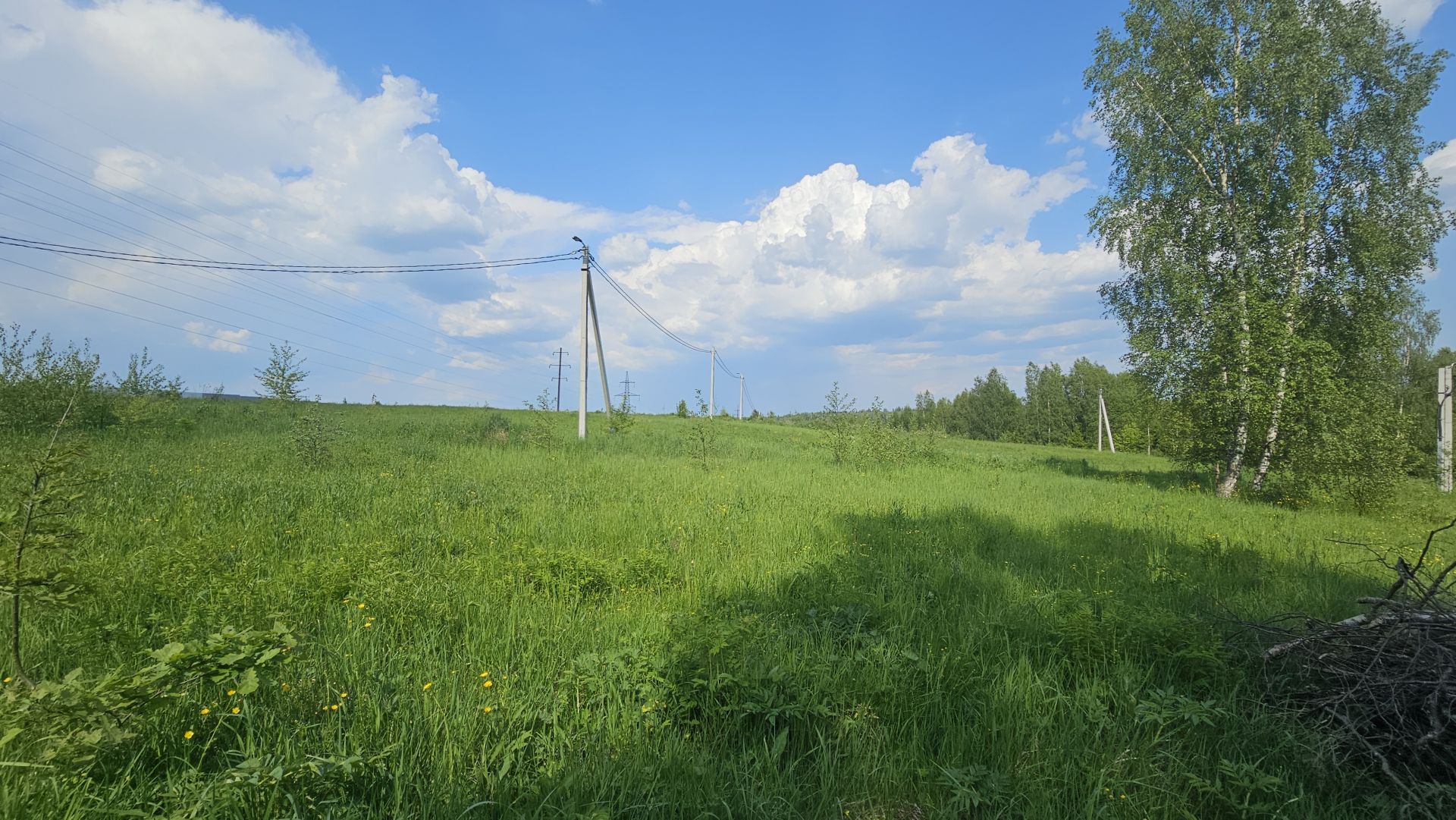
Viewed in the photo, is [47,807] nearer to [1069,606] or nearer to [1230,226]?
[1069,606]

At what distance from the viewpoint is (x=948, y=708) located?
135 inches

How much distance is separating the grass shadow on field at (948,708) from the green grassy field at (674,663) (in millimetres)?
20

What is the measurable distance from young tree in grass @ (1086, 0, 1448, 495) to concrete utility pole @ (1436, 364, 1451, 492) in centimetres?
469

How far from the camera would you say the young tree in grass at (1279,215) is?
14570 millimetres

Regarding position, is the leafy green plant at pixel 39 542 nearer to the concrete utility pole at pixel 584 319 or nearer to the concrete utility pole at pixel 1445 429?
the concrete utility pole at pixel 584 319

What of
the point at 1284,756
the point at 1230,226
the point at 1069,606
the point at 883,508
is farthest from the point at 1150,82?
the point at 1284,756

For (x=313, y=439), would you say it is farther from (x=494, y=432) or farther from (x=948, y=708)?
(x=948, y=708)

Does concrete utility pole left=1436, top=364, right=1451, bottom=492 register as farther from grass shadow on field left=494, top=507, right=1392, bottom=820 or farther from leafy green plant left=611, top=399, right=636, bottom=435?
leafy green plant left=611, top=399, right=636, bottom=435

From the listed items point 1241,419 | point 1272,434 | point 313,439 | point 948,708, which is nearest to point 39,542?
point 948,708

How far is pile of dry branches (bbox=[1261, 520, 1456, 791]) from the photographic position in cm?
296

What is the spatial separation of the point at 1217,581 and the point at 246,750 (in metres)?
8.23

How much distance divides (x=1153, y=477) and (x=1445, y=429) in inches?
310

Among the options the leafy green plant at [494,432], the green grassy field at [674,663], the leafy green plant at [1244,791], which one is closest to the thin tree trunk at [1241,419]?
the green grassy field at [674,663]

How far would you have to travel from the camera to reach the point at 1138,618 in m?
4.29
